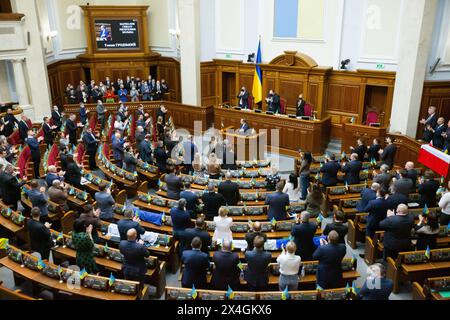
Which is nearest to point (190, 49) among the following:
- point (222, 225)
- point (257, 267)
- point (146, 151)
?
point (146, 151)

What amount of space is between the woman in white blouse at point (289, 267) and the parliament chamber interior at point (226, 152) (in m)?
0.02

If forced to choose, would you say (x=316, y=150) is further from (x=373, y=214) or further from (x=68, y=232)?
(x=68, y=232)

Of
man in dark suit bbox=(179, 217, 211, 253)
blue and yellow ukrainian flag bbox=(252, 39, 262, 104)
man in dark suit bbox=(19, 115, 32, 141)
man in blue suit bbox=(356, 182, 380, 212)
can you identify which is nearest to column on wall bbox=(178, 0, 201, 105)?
blue and yellow ukrainian flag bbox=(252, 39, 262, 104)

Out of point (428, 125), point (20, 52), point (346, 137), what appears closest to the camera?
point (428, 125)

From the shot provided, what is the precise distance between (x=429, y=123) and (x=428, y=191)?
485cm

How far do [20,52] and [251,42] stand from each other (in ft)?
30.3

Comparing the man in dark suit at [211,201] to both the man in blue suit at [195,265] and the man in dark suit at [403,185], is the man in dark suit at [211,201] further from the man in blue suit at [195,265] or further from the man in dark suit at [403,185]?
the man in dark suit at [403,185]

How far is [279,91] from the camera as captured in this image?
16.4 metres

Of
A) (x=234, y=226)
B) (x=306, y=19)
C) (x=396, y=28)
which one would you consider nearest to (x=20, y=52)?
(x=306, y=19)

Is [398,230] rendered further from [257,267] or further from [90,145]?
[90,145]

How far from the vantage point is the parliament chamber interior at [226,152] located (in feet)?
18.8

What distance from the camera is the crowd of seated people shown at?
16.7m

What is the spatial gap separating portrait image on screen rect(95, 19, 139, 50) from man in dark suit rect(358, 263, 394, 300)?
673 inches

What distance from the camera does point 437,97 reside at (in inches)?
493
